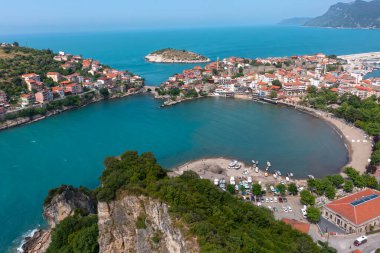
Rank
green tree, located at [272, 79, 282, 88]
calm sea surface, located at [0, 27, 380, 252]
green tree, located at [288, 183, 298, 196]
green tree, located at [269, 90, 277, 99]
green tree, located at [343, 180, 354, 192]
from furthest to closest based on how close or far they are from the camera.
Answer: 1. green tree, located at [272, 79, 282, 88]
2. green tree, located at [269, 90, 277, 99]
3. calm sea surface, located at [0, 27, 380, 252]
4. green tree, located at [288, 183, 298, 196]
5. green tree, located at [343, 180, 354, 192]

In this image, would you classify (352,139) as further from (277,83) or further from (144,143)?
(277,83)

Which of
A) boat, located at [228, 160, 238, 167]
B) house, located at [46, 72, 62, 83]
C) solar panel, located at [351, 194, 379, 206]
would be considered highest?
house, located at [46, 72, 62, 83]

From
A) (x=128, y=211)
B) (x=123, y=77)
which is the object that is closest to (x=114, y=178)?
(x=128, y=211)

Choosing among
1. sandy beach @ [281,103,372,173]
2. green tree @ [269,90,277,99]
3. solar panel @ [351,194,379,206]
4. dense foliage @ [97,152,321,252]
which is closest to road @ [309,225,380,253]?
solar panel @ [351,194,379,206]

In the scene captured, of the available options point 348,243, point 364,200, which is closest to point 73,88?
point 364,200

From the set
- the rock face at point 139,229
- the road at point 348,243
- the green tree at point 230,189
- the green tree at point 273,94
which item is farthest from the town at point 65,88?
the road at point 348,243

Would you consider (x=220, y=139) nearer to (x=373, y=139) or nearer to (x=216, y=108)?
(x=216, y=108)

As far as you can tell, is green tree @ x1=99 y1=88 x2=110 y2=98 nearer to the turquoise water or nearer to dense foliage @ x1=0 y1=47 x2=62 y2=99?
the turquoise water
